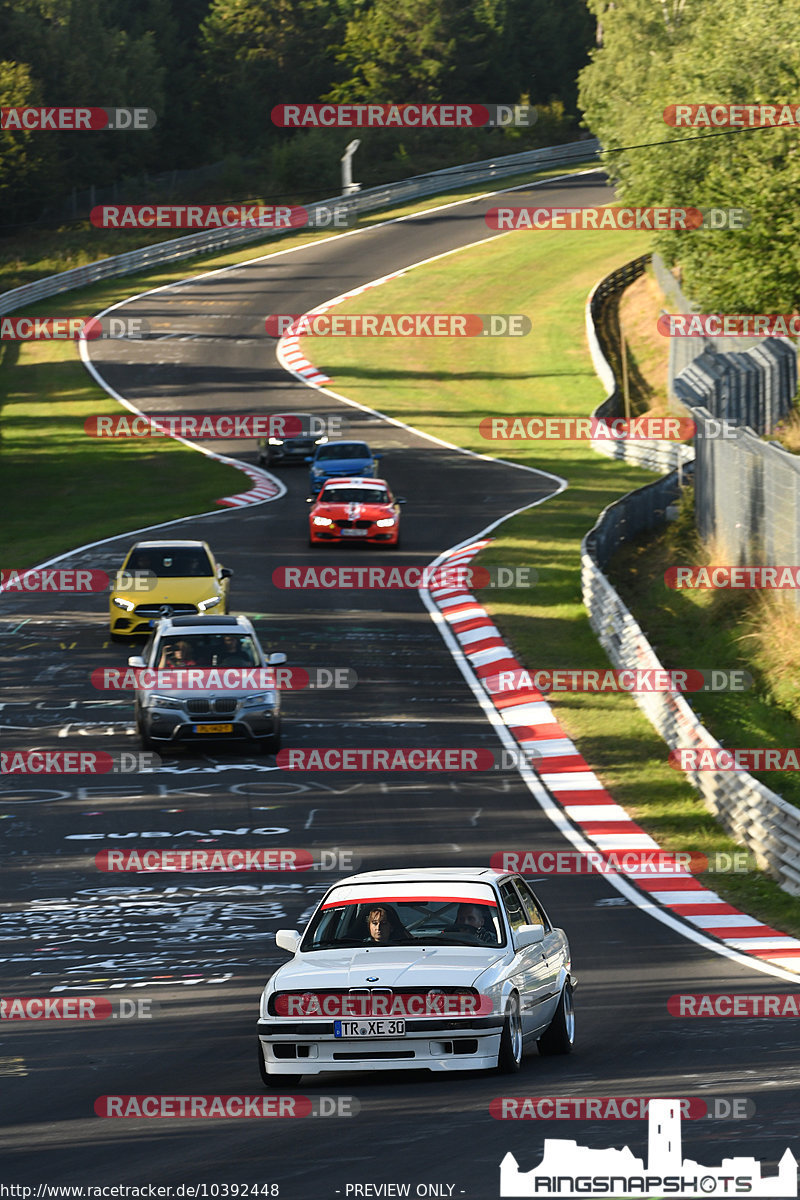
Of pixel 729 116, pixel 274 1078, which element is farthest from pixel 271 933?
pixel 729 116

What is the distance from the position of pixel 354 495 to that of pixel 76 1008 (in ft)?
76.9

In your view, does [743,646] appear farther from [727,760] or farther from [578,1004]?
[578,1004]

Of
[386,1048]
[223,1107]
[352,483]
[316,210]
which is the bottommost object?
[352,483]

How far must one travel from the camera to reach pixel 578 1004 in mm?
12195

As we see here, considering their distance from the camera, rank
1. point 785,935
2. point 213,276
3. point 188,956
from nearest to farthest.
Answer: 1. point 188,956
2. point 785,935
3. point 213,276

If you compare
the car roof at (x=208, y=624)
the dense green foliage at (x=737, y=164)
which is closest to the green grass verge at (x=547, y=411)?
the car roof at (x=208, y=624)

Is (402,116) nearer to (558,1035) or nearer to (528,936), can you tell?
(528,936)

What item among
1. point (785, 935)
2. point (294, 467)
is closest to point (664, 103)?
point (294, 467)

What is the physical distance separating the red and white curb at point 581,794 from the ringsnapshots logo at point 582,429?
18.2 meters

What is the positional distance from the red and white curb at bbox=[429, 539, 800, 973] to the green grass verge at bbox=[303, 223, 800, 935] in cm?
22

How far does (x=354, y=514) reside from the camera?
34.2 metres

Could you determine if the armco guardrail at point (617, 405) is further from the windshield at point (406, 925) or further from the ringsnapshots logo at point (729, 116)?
the windshield at point (406, 925)

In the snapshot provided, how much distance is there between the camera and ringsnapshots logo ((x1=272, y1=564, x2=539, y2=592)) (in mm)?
31516

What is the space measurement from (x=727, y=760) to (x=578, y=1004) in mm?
6596
